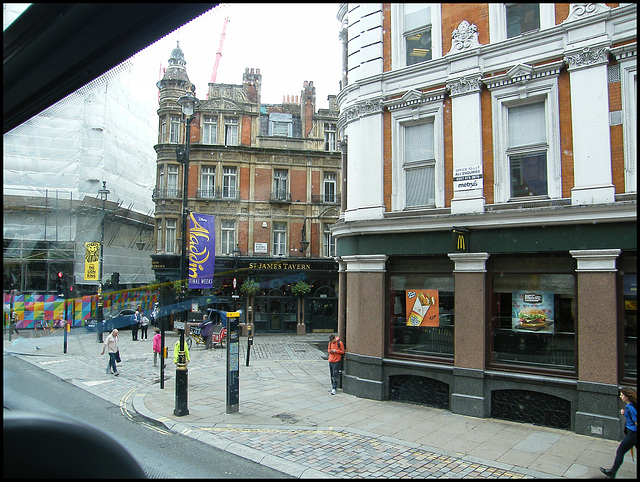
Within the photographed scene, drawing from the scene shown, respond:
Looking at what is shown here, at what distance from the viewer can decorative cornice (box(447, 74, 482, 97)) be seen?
36.0 ft

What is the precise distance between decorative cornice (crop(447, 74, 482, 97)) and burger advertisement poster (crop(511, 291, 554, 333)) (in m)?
4.70

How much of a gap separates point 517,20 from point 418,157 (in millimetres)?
3648

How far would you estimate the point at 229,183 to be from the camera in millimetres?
32469

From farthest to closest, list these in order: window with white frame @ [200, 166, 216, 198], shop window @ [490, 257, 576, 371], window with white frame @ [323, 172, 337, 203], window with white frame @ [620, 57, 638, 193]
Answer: window with white frame @ [323, 172, 337, 203] < window with white frame @ [200, 166, 216, 198] < shop window @ [490, 257, 576, 371] < window with white frame @ [620, 57, 638, 193]

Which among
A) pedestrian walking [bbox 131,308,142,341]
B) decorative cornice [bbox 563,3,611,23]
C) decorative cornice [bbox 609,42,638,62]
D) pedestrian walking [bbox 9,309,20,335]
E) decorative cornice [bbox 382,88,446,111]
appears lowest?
pedestrian walking [bbox 131,308,142,341]

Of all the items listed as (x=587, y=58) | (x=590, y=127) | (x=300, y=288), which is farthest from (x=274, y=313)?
(x=587, y=58)

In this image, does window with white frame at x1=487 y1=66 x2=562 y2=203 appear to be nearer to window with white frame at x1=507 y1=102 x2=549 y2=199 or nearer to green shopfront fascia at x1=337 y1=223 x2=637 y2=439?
window with white frame at x1=507 y1=102 x2=549 y2=199

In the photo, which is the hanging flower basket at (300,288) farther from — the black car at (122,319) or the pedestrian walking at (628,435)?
the pedestrian walking at (628,435)

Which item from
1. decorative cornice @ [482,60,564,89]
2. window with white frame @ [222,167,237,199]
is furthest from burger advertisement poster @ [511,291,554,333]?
window with white frame @ [222,167,237,199]

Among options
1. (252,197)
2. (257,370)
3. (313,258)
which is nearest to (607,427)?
(257,370)

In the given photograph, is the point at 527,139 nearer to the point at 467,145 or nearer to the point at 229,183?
the point at 467,145

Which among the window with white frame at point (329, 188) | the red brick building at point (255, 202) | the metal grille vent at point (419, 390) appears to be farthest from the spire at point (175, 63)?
the window with white frame at point (329, 188)

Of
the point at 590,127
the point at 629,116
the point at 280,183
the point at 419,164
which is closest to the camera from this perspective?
the point at 629,116

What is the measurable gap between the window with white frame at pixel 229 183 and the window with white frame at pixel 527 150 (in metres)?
23.8
